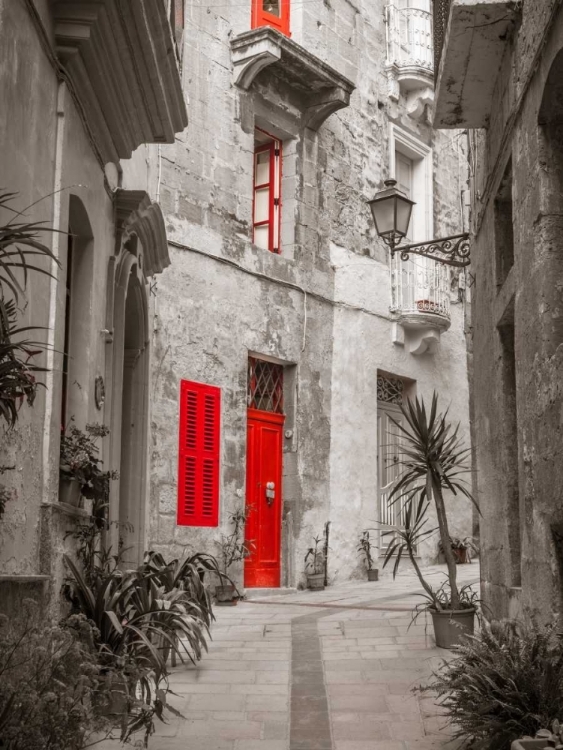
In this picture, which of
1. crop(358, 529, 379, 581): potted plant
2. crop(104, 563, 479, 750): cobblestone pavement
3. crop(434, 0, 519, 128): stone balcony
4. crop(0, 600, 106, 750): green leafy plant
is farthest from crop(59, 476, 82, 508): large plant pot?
crop(358, 529, 379, 581): potted plant

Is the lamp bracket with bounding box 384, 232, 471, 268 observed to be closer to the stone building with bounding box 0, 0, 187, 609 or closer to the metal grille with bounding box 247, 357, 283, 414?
the stone building with bounding box 0, 0, 187, 609

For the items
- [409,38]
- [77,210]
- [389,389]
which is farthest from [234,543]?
[409,38]

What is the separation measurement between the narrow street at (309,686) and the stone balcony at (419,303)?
6.11 metres

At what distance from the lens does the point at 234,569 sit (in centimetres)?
1188

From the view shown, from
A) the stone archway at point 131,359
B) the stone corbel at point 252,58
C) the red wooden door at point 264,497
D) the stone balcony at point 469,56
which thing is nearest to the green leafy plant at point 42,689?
the stone archway at point 131,359

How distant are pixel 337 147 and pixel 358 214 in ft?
3.42

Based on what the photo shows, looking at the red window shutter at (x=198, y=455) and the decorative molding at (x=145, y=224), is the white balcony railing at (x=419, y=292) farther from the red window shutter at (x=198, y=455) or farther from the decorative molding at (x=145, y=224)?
Answer: the decorative molding at (x=145, y=224)

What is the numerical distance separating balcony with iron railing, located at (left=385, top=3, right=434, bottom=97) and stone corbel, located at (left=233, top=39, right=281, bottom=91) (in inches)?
142

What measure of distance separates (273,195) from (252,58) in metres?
1.88

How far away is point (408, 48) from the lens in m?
16.1

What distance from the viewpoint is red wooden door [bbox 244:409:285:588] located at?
12516 millimetres

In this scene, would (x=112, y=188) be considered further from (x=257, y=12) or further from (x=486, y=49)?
(x=257, y=12)

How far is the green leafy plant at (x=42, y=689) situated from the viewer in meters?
3.22

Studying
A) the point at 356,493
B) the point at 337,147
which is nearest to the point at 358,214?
the point at 337,147
